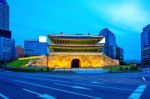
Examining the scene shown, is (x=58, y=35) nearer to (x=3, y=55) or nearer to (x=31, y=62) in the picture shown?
(x=31, y=62)

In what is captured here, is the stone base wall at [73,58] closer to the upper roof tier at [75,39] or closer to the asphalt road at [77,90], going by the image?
the upper roof tier at [75,39]

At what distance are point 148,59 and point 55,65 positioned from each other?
93.0m

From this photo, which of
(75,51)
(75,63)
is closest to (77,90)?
(75,51)

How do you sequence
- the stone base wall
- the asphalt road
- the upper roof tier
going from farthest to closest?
the stone base wall → the upper roof tier → the asphalt road

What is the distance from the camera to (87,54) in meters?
107

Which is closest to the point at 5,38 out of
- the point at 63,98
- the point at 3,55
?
the point at 3,55

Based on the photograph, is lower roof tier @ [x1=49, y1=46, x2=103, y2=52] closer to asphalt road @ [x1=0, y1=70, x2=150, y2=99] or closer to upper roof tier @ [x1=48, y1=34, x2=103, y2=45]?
upper roof tier @ [x1=48, y1=34, x2=103, y2=45]

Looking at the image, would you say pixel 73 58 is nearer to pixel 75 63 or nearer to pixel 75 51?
pixel 75 51

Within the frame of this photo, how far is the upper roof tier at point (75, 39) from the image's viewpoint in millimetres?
104938

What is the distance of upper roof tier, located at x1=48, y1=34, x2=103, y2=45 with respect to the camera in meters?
105

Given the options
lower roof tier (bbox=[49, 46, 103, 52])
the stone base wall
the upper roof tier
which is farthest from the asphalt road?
the stone base wall

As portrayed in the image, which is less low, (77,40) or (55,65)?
(77,40)

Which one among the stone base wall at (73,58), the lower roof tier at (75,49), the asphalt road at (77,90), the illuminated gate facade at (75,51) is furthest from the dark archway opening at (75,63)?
the asphalt road at (77,90)

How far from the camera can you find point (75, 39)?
4149 inches
